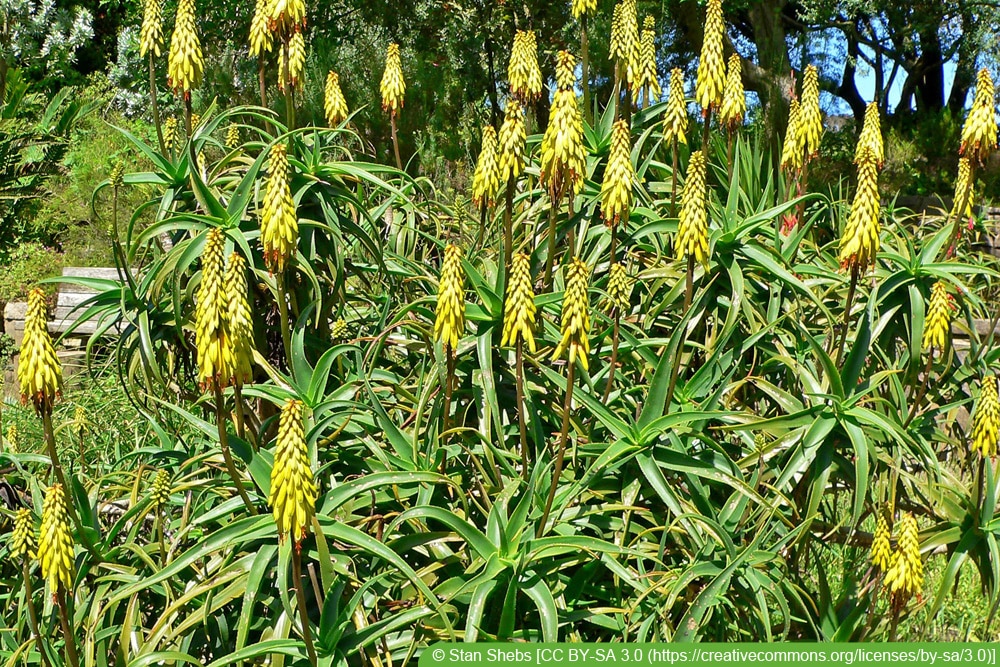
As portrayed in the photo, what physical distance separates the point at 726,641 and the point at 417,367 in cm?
122

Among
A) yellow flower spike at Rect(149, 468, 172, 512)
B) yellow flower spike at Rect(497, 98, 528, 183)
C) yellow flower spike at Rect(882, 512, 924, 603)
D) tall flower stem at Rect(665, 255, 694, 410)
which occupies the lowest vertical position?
yellow flower spike at Rect(882, 512, 924, 603)

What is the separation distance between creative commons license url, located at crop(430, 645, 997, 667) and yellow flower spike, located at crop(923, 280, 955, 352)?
2.79 ft

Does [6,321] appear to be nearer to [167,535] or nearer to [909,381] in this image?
[167,535]

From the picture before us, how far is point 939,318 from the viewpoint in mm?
2775

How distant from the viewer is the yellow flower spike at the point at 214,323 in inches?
82.0

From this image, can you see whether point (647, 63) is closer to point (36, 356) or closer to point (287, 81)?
point (287, 81)

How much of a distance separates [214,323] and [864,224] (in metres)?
1.63

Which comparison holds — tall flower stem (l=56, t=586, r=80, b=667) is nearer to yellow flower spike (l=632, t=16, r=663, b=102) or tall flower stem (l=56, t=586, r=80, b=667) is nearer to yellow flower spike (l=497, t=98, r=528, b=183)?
yellow flower spike (l=497, t=98, r=528, b=183)

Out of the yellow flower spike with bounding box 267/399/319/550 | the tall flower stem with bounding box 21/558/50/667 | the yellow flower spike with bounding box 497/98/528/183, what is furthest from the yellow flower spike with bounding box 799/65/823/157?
the tall flower stem with bounding box 21/558/50/667

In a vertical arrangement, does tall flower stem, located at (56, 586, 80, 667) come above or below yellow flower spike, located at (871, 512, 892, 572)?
below

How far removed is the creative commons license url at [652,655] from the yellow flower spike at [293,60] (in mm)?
1754

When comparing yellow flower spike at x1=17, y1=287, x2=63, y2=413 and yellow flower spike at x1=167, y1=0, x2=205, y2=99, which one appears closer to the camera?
yellow flower spike at x1=17, y1=287, x2=63, y2=413

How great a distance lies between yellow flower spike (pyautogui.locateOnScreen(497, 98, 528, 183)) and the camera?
261 centimetres

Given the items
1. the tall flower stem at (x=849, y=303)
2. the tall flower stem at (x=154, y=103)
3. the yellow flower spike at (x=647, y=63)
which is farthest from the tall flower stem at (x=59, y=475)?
the yellow flower spike at (x=647, y=63)
